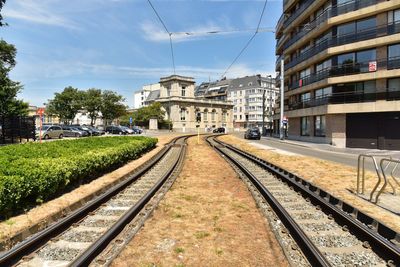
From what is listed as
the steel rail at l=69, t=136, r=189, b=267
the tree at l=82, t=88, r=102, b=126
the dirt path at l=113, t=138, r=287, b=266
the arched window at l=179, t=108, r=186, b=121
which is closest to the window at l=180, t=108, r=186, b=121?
the arched window at l=179, t=108, r=186, b=121

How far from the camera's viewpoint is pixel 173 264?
510cm

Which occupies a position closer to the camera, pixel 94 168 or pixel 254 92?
pixel 94 168

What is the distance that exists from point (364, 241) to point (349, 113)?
2991 cm

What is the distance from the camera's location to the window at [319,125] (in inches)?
1479

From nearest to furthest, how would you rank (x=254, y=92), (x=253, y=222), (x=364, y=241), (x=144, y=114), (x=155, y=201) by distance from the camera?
(x=364, y=241) < (x=253, y=222) < (x=155, y=201) < (x=144, y=114) < (x=254, y=92)

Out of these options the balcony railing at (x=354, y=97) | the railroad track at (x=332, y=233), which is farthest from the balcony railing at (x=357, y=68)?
the railroad track at (x=332, y=233)

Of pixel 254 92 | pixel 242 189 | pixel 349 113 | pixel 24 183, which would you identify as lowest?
pixel 242 189

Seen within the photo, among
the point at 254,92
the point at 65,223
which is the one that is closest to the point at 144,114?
the point at 254,92

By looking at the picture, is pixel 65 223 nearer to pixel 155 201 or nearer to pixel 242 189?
pixel 155 201

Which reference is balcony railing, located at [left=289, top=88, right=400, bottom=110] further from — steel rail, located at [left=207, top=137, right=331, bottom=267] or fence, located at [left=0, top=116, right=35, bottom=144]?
fence, located at [left=0, top=116, right=35, bottom=144]

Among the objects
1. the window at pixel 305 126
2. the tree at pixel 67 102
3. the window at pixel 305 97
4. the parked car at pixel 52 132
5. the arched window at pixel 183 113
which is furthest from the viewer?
the arched window at pixel 183 113

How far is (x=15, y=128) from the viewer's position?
3059cm

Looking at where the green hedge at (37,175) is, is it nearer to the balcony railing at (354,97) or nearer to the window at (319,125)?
the balcony railing at (354,97)

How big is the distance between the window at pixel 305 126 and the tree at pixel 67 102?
4997 centimetres
